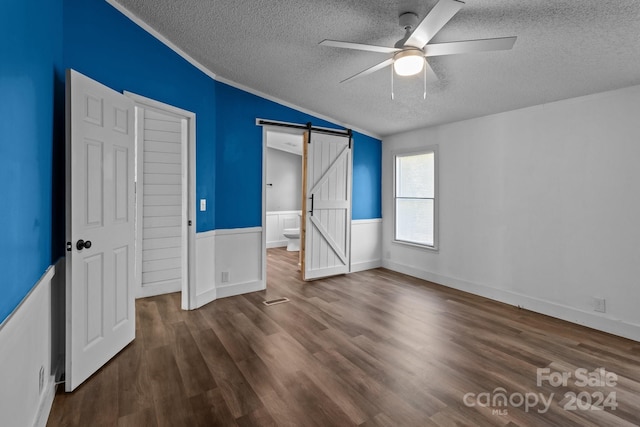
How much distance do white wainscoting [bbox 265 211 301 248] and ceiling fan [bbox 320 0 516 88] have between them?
587 centimetres

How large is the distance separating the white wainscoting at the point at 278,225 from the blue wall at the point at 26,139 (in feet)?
18.9

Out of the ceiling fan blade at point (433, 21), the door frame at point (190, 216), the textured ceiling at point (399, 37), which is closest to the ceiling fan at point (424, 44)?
the ceiling fan blade at point (433, 21)

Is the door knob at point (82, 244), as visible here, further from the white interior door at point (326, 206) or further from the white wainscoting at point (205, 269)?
the white interior door at point (326, 206)

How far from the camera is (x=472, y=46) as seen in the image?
204 cm

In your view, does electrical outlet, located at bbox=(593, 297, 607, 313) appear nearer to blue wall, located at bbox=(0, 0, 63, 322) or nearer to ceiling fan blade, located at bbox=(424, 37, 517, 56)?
ceiling fan blade, located at bbox=(424, 37, 517, 56)

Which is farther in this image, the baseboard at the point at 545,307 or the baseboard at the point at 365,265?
the baseboard at the point at 365,265

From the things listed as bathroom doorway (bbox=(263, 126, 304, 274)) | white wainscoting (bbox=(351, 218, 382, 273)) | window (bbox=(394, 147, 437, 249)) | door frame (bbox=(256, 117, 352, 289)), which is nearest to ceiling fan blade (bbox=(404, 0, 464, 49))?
door frame (bbox=(256, 117, 352, 289))

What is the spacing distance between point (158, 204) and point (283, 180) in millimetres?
4284

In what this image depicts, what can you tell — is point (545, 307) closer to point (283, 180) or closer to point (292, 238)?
point (292, 238)

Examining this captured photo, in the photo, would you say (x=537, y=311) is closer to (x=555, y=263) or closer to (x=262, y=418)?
(x=555, y=263)

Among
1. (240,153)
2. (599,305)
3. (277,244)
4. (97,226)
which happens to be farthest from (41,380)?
(277,244)

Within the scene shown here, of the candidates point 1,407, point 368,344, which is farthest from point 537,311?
point 1,407

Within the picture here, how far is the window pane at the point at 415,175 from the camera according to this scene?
195 inches

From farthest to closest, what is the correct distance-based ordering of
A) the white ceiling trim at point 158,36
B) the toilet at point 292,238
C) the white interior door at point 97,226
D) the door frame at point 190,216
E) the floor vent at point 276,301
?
the toilet at point 292,238
the floor vent at point 276,301
the door frame at point 190,216
the white ceiling trim at point 158,36
the white interior door at point 97,226
